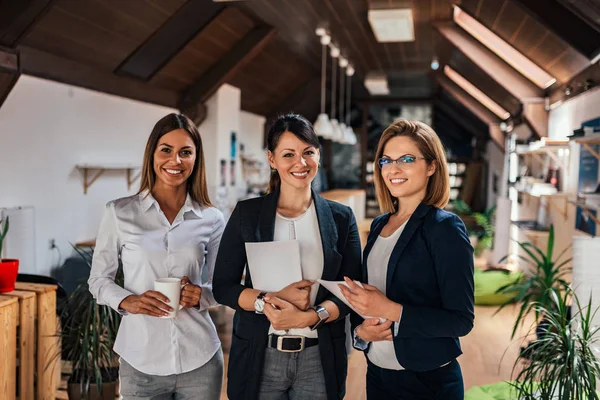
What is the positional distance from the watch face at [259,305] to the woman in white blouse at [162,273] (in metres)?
0.24

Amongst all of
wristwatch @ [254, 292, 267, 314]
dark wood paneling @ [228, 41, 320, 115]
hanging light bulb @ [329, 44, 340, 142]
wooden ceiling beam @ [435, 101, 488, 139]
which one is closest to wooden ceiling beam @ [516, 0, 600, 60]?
hanging light bulb @ [329, 44, 340, 142]

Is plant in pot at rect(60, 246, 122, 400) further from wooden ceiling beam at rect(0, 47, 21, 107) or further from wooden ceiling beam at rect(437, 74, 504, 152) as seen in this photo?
wooden ceiling beam at rect(437, 74, 504, 152)

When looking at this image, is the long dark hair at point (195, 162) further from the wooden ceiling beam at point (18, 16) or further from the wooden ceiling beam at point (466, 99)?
the wooden ceiling beam at point (466, 99)

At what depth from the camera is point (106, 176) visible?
6113mm

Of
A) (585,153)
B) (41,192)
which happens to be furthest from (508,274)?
(41,192)

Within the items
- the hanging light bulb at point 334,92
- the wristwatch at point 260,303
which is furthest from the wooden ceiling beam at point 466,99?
the wristwatch at point 260,303

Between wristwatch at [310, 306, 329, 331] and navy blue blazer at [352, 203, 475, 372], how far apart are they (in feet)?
0.65

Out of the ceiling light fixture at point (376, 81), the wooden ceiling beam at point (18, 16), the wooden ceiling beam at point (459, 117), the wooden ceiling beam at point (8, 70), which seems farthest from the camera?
the wooden ceiling beam at point (459, 117)

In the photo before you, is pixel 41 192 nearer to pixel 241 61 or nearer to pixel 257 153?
pixel 241 61

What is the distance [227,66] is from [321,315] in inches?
255

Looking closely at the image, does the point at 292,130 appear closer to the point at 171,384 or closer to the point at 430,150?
the point at 430,150

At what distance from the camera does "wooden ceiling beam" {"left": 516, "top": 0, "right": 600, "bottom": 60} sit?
4426mm

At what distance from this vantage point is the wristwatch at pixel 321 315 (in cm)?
174

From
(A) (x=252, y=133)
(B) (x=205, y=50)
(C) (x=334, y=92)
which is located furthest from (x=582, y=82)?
(C) (x=334, y=92)
